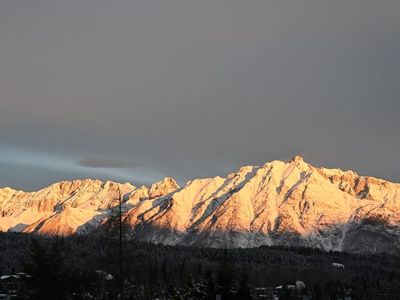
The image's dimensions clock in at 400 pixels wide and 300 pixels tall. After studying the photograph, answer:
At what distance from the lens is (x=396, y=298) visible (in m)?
81.3

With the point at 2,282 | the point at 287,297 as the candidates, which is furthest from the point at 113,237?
the point at 287,297

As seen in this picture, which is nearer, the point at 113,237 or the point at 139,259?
the point at 113,237

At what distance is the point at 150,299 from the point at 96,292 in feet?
187

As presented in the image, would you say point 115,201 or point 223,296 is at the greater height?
point 115,201

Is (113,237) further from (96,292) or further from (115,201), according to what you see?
(96,292)

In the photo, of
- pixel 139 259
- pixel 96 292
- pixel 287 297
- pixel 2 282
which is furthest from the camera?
pixel 287 297

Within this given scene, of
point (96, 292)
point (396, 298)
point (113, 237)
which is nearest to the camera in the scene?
point (113, 237)

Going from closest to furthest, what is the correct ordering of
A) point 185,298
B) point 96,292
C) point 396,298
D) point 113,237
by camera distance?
point 113,237, point 185,298, point 396,298, point 96,292

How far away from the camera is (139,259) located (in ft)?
159

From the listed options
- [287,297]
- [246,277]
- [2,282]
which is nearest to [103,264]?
[246,277]

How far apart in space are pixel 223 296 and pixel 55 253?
37.1 ft

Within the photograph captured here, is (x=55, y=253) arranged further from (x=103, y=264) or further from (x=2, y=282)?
(x=2, y=282)

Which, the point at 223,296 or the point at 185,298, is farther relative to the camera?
the point at 185,298

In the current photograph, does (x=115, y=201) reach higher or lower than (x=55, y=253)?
higher
